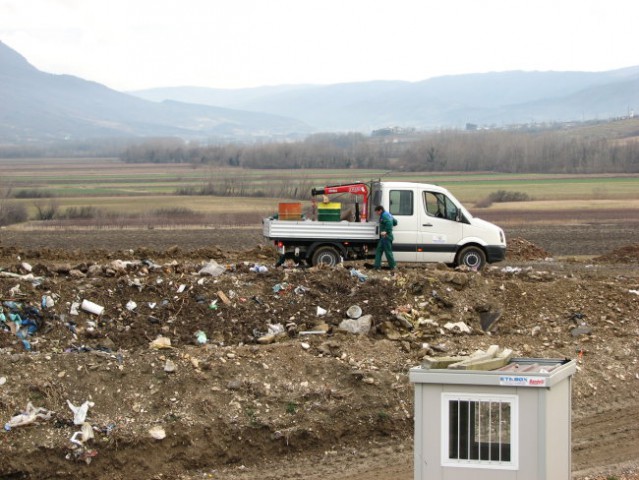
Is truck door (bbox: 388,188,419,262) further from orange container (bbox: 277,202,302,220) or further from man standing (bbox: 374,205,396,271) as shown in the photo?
orange container (bbox: 277,202,302,220)

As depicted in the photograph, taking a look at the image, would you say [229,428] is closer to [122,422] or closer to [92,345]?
[122,422]

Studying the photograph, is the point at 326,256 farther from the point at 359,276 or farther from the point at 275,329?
the point at 275,329

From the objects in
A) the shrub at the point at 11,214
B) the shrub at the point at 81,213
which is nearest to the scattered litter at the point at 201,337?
the shrub at the point at 11,214

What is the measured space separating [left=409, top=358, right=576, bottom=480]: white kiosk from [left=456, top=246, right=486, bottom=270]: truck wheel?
13.7 m

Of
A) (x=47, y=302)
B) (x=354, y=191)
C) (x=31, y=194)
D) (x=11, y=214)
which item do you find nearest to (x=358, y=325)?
(x=47, y=302)

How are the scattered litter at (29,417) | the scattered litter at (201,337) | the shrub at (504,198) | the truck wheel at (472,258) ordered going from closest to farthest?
the scattered litter at (29,417)
the scattered litter at (201,337)
the truck wheel at (472,258)
the shrub at (504,198)

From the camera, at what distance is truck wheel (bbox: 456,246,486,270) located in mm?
23750

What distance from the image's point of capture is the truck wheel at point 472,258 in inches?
935

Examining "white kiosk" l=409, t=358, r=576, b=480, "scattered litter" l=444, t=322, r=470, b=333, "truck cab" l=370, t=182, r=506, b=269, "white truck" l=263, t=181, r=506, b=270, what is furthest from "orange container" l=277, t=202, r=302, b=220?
"white kiosk" l=409, t=358, r=576, b=480

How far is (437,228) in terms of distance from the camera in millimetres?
23531

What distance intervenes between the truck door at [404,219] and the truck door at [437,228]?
0.15m

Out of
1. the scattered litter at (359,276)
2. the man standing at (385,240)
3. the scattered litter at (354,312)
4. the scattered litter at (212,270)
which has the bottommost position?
the scattered litter at (354,312)

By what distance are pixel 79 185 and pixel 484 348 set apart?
297 feet

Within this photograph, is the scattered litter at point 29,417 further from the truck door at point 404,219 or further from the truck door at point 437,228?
the truck door at point 437,228
